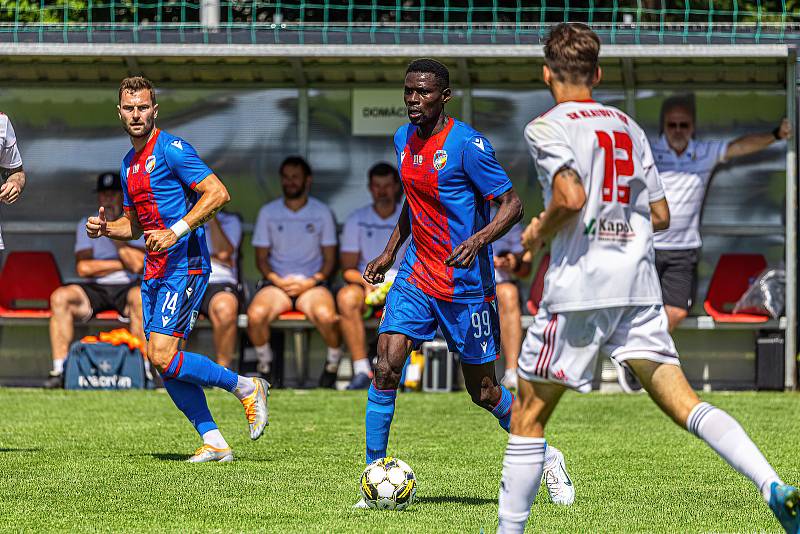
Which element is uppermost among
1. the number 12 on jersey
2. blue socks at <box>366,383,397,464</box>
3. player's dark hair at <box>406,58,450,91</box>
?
player's dark hair at <box>406,58,450,91</box>

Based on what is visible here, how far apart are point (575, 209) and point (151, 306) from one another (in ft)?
12.5

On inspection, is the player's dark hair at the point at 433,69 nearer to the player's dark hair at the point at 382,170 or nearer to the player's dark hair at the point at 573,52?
the player's dark hair at the point at 573,52

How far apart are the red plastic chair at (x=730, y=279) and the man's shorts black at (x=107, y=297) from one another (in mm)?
5398

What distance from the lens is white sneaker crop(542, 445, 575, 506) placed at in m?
6.70

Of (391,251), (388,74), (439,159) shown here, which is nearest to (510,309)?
(388,74)

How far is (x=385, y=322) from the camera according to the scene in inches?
274

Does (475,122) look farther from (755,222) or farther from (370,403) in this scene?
(370,403)

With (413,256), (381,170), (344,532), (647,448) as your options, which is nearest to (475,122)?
(381,170)

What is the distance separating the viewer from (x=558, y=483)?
6715mm

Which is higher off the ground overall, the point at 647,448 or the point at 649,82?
the point at 649,82

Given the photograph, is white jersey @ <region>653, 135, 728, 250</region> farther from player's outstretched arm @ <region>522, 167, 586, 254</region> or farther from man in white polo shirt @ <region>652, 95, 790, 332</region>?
player's outstretched arm @ <region>522, 167, 586, 254</region>

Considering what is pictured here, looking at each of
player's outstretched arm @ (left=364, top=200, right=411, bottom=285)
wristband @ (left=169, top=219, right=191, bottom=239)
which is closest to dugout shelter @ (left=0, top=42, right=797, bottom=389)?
wristband @ (left=169, top=219, right=191, bottom=239)

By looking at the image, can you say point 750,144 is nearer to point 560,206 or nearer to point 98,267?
point 98,267

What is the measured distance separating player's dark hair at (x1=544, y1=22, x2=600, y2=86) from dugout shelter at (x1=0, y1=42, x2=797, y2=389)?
8010 millimetres
